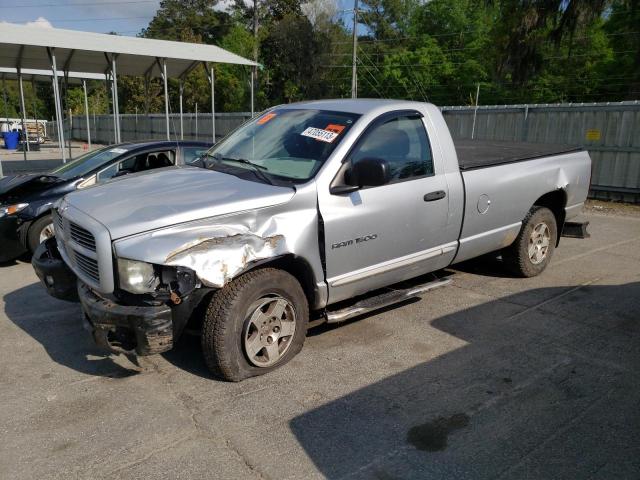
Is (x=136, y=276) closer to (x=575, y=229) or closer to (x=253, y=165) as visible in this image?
(x=253, y=165)

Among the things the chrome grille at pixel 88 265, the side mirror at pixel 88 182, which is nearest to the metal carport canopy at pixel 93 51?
the side mirror at pixel 88 182

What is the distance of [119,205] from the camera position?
3.58m

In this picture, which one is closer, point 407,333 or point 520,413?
point 520,413

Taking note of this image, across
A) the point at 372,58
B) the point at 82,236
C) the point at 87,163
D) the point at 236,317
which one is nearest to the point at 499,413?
the point at 236,317

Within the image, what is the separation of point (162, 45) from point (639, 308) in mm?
14835

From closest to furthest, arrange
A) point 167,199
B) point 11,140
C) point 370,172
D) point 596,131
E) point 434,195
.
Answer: point 167,199 < point 370,172 < point 434,195 < point 596,131 < point 11,140

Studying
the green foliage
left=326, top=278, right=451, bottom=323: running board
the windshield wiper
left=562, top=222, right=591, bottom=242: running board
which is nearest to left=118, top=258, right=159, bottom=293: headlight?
the windshield wiper

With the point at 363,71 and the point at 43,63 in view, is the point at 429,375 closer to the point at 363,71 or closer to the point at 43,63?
the point at 43,63

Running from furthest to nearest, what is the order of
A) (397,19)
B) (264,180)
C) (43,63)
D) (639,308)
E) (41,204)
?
(397,19), (43,63), (41,204), (639,308), (264,180)

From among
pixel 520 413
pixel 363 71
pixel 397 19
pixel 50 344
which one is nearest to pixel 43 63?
pixel 50 344

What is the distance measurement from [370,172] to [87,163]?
4.82 meters

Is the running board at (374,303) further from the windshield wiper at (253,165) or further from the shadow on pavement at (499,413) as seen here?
the windshield wiper at (253,165)

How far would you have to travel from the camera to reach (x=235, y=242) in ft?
11.3

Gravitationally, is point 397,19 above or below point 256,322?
above
